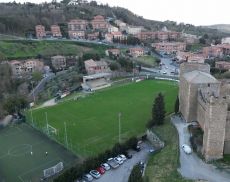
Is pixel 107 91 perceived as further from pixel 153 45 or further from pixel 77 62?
pixel 153 45

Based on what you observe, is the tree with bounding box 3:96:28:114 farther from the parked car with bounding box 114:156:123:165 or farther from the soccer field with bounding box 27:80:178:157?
the parked car with bounding box 114:156:123:165

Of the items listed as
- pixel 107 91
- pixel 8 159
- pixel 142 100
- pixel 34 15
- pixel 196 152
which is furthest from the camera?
pixel 34 15

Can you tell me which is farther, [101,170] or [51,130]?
[51,130]

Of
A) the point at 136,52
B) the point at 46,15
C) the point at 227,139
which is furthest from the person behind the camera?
A: the point at 46,15

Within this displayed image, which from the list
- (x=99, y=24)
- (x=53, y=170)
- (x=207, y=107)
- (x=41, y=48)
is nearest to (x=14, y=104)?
(x=53, y=170)

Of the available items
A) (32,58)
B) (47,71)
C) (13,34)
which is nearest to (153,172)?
(47,71)

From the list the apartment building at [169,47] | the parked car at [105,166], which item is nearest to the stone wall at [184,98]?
the parked car at [105,166]

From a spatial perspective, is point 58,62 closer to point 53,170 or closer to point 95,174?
point 53,170
